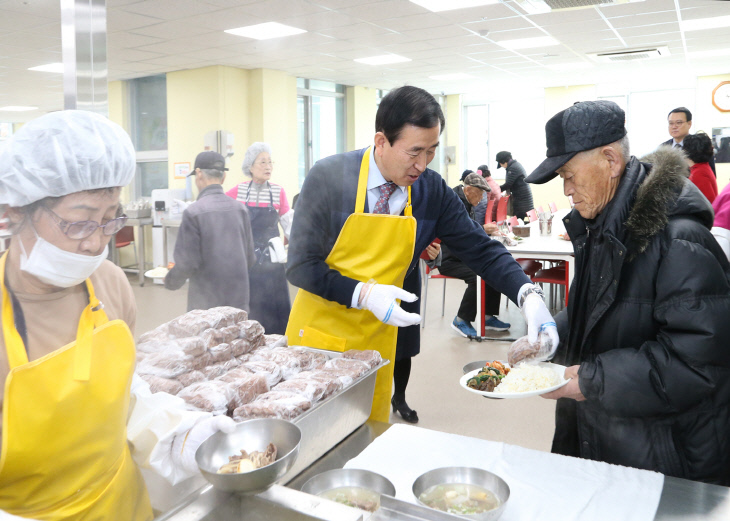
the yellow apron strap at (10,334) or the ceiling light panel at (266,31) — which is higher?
the ceiling light panel at (266,31)

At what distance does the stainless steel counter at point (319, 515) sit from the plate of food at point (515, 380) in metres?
0.27

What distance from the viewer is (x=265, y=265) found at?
114 inches

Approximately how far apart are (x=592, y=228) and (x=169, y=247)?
5.17 feet

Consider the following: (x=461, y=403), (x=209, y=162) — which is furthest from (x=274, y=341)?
(x=461, y=403)

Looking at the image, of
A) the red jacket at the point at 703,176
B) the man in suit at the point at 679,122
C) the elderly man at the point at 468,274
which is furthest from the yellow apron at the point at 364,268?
the man in suit at the point at 679,122

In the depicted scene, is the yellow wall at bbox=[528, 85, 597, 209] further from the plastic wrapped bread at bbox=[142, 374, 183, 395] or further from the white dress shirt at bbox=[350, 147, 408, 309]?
the plastic wrapped bread at bbox=[142, 374, 183, 395]

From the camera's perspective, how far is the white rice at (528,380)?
1183mm

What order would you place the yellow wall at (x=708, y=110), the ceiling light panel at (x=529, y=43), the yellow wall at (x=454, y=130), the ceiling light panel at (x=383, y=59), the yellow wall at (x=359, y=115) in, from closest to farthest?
1. the ceiling light panel at (x=529, y=43)
2. the ceiling light panel at (x=383, y=59)
3. the yellow wall at (x=359, y=115)
4. the yellow wall at (x=708, y=110)
5. the yellow wall at (x=454, y=130)

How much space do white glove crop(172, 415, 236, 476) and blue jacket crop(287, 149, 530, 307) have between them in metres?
0.62

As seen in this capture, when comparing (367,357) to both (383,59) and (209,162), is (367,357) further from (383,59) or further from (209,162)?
(383,59)

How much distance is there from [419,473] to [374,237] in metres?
0.70

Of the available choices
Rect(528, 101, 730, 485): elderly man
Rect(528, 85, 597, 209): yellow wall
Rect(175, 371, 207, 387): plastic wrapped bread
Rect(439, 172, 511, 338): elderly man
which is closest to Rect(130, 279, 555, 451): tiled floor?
Rect(439, 172, 511, 338): elderly man

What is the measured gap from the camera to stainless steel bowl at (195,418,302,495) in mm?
773

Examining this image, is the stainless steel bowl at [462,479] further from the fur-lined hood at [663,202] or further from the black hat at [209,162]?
the black hat at [209,162]
